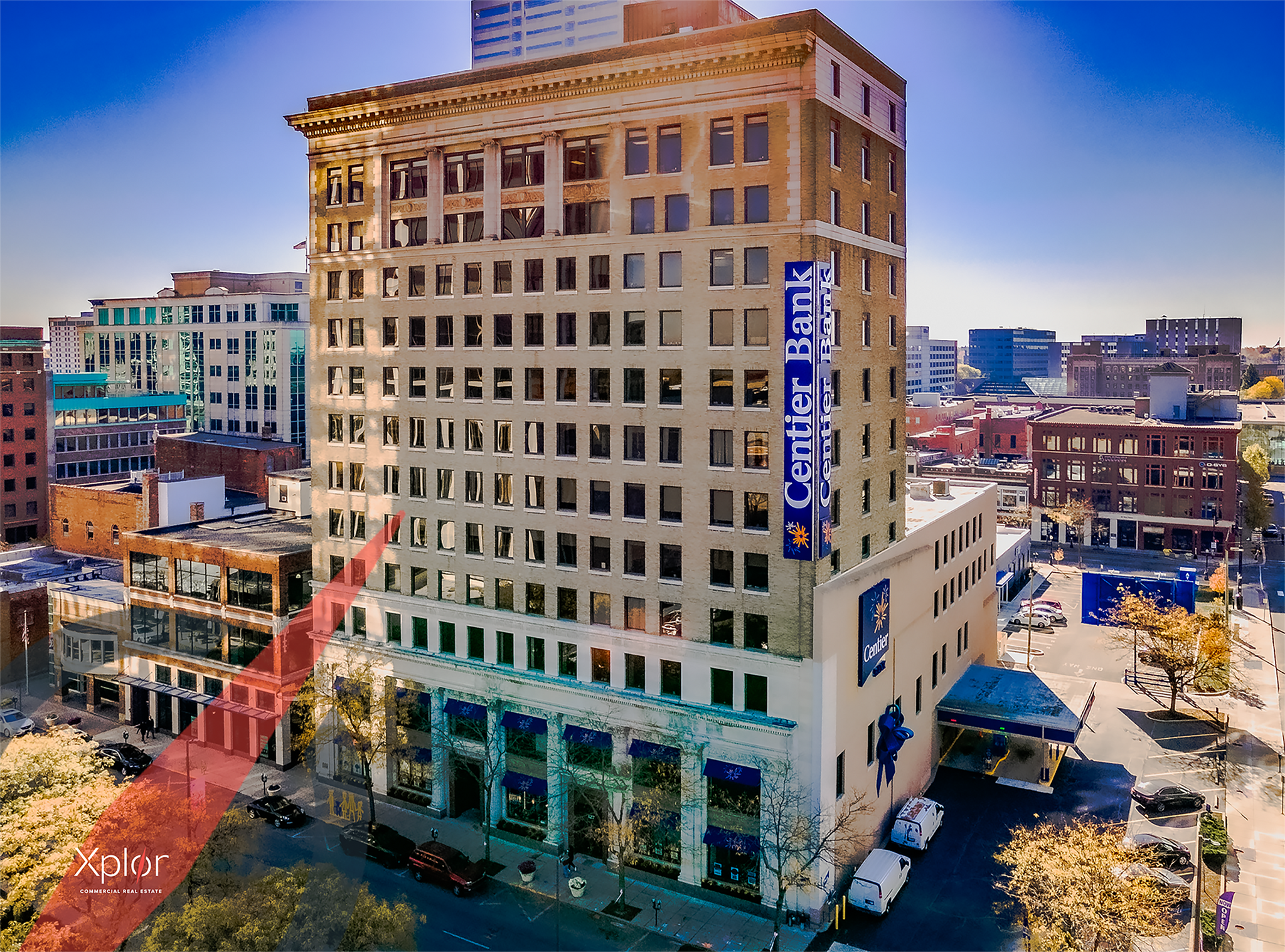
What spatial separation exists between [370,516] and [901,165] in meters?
40.1

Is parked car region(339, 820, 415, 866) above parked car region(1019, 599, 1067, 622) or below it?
below

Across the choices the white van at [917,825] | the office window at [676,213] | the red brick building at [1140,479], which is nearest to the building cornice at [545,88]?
the office window at [676,213]

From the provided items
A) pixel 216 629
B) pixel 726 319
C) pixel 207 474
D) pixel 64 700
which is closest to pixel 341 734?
pixel 216 629

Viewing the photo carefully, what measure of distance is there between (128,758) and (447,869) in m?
27.8

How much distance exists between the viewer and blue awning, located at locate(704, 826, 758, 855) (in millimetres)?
48281

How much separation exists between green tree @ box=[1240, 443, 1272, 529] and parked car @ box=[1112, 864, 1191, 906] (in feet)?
348

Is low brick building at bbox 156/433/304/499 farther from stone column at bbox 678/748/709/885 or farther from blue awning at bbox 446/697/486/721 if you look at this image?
stone column at bbox 678/748/709/885

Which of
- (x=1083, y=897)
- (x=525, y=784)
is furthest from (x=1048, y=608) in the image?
(x=1083, y=897)

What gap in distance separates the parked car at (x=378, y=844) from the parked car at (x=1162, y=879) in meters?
35.9

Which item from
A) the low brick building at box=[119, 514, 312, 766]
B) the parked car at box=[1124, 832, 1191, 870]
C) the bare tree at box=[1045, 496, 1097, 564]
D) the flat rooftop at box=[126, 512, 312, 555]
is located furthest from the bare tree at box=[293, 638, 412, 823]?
the bare tree at box=[1045, 496, 1097, 564]

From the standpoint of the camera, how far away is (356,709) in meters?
57.0

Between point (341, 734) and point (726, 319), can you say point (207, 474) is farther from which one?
point (726, 319)

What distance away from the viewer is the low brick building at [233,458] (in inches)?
4158
